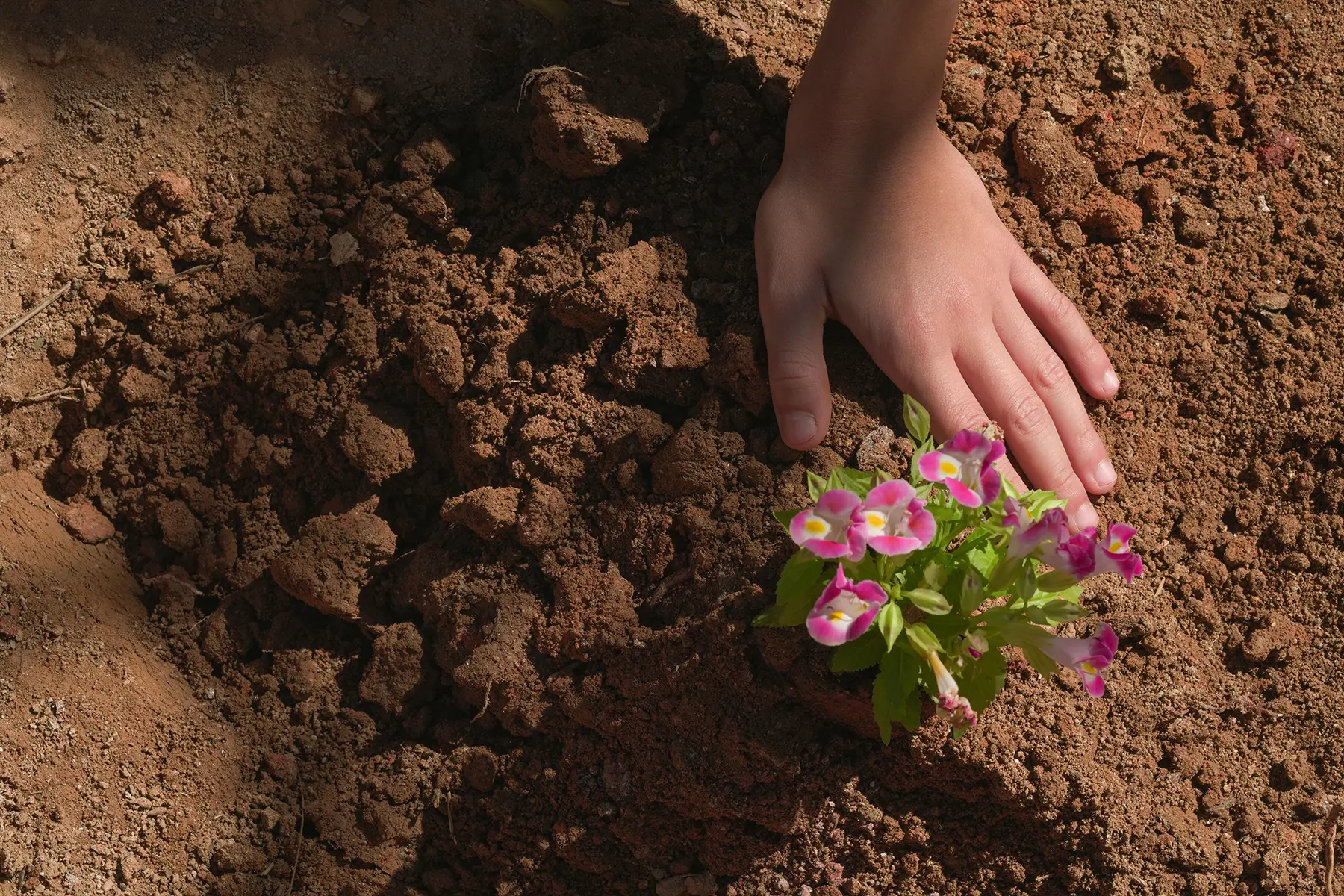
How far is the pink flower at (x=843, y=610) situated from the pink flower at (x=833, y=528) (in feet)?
0.12

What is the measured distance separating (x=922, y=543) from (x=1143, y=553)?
934mm

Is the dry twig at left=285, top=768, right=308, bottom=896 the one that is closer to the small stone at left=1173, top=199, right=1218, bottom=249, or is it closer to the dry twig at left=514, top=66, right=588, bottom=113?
the dry twig at left=514, top=66, right=588, bottom=113

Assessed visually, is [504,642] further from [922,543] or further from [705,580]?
[922,543]

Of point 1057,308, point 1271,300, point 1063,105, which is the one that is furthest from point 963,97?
point 1271,300

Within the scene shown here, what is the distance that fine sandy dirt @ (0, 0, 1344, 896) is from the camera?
1.91m

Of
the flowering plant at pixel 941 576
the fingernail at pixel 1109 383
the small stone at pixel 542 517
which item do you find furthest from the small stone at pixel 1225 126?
the small stone at pixel 542 517

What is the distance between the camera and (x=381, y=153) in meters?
2.34

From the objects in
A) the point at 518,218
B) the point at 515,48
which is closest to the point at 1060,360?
the point at 518,218

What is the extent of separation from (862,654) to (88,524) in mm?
1679

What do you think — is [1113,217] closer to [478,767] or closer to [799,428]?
[799,428]

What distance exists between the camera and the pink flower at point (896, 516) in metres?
1.39

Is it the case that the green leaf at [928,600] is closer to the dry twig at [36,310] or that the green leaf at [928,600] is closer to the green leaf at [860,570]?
the green leaf at [860,570]

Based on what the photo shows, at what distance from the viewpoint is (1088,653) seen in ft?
4.80

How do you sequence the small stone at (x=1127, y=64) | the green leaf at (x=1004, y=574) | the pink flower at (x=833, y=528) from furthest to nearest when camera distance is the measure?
the small stone at (x=1127, y=64) → the green leaf at (x=1004, y=574) → the pink flower at (x=833, y=528)
